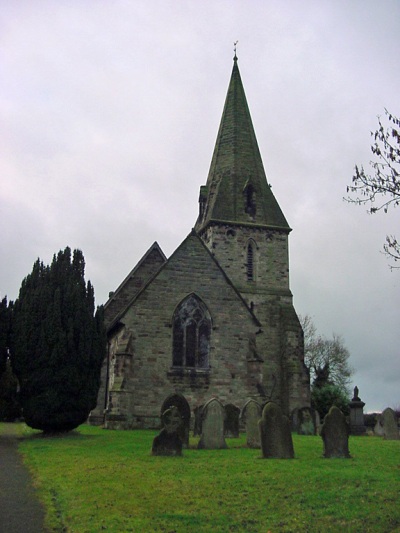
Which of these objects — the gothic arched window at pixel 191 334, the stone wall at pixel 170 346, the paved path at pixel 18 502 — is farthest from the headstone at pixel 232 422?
the paved path at pixel 18 502

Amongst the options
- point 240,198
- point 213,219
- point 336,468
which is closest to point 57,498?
point 336,468

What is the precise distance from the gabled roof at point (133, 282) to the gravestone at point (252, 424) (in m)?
14.9

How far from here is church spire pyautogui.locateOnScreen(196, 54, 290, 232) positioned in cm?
3641

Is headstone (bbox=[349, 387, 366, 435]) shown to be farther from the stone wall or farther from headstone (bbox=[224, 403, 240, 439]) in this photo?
headstone (bbox=[224, 403, 240, 439])

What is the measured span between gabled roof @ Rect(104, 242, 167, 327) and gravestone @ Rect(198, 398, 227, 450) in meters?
15.6

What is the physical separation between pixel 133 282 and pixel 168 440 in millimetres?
18970

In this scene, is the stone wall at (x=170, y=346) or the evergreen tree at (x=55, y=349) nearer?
the evergreen tree at (x=55, y=349)

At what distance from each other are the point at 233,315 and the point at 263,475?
51.6 ft

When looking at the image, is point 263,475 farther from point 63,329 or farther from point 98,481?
point 63,329

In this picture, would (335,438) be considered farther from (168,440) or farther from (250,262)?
(250,262)

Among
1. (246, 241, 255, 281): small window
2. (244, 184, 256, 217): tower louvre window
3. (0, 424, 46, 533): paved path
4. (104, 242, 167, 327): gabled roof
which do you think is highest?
(244, 184, 256, 217): tower louvre window

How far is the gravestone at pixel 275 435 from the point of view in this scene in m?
13.7

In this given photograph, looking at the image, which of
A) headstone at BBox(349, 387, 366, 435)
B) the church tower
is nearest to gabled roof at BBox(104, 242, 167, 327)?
the church tower

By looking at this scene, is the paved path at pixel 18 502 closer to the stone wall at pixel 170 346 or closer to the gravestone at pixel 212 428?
the gravestone at pixel 212 428
